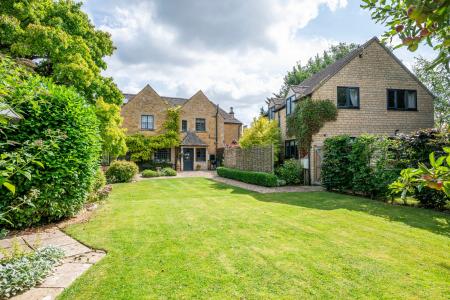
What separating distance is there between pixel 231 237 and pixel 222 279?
6.13 feet

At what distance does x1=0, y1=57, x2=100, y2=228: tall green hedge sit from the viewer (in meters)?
5.70

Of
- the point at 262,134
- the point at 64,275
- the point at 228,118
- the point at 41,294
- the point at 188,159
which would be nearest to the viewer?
the point at 41,294

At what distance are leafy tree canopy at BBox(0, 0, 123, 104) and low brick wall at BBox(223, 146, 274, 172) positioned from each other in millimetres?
Answer: 10516

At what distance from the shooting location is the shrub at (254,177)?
14312mm

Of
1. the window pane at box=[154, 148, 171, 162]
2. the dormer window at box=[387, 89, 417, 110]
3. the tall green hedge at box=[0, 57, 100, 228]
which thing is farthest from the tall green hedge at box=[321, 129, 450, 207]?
the window pane at box=[154, 148, 171, 162]

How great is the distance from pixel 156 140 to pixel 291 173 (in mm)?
16976

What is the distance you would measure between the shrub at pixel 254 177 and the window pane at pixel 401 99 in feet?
34.1

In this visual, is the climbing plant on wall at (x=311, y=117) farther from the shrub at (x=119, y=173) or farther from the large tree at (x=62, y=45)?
the shrub at (x=119, y=173)

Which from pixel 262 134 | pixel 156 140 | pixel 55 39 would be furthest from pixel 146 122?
pixel 55 39

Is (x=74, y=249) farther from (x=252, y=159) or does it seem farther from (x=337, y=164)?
(x=252, y=159)

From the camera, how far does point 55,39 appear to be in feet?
41.8

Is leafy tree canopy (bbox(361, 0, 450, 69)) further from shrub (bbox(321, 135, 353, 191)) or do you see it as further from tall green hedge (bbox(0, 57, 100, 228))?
shrub (bbox(321, 135, 353, 191))

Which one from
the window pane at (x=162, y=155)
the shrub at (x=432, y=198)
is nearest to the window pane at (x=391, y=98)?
the shrub at (x=432, y=198)

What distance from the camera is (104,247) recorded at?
Answer: 4.85 metres
